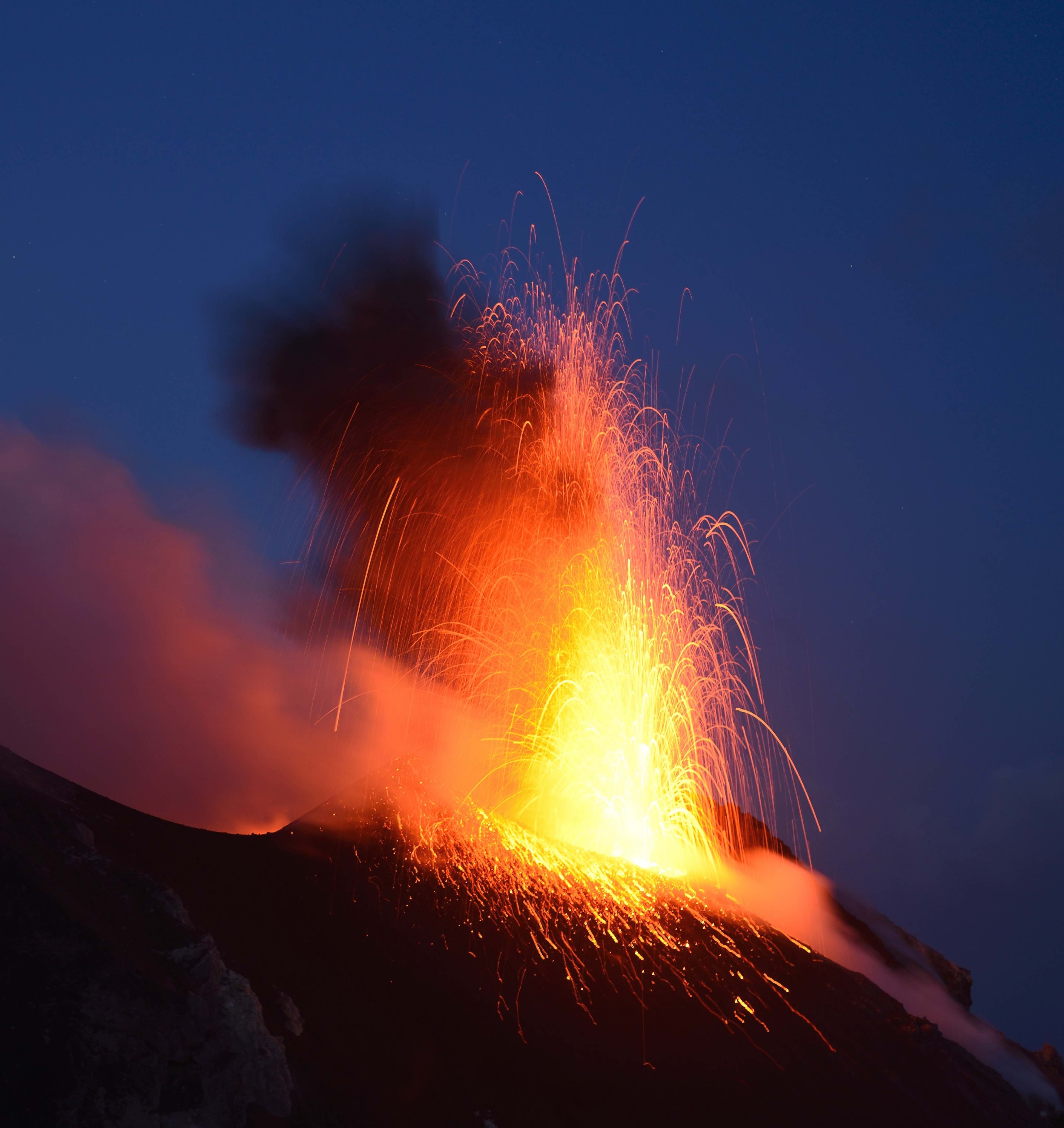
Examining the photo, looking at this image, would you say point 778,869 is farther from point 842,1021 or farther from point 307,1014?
point 307,1014

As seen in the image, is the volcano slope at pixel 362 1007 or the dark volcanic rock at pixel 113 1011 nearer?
the dark volcanic rock at pixel 113 1011

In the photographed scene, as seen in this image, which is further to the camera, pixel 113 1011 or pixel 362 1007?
pixel 362 1007

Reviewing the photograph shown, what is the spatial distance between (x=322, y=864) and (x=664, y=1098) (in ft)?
30.6

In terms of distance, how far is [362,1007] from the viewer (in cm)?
1459

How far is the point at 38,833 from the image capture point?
44.8 feet

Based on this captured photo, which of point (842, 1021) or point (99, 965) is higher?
point (842, 1021)

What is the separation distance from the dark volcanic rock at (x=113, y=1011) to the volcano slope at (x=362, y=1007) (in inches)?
1.1

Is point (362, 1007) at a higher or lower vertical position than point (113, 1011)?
higher

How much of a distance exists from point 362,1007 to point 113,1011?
501 centimetres

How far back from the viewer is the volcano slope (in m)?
10.8

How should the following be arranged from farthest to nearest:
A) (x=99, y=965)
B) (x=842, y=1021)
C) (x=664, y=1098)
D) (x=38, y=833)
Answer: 1. (x=842, y=1021)
2. (x=664, y=1098)
3. (x=38, y=833)
4. (x=99, y=965)

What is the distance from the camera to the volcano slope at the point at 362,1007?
10.8 m

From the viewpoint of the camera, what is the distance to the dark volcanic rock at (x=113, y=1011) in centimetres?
Answer: 987

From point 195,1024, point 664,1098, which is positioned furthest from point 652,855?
point 195,1024
